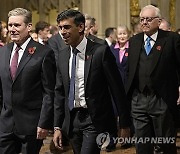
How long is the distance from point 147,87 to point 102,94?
109cm

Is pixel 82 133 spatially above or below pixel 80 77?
below

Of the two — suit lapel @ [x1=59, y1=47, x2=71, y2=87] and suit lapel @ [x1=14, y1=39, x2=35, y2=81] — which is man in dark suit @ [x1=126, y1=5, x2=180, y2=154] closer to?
suit lapel @ [x1=59, y1=47, x2=71, y2=87]

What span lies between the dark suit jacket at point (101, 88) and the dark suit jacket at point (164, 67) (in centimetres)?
102

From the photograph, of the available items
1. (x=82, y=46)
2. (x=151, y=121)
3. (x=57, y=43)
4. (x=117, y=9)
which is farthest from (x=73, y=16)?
(x=117, y=9)

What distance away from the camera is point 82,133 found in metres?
4.00

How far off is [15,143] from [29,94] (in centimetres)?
42

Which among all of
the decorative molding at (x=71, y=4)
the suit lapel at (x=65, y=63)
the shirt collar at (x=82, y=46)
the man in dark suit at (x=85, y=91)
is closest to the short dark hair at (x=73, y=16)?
the man in dark suit at (x=85, y=91)

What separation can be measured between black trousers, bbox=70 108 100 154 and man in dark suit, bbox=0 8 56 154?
0.65 feet

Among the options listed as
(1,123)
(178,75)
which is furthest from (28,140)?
(178,75)

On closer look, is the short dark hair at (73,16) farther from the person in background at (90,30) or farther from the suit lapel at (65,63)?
the person in background at (90,30)

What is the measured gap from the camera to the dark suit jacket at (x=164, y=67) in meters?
4.93

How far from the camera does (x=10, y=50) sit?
13.6ft

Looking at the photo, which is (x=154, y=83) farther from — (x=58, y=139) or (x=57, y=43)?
(x=57, y=43)

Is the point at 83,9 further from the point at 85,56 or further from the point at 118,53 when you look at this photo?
the point at 85,56
